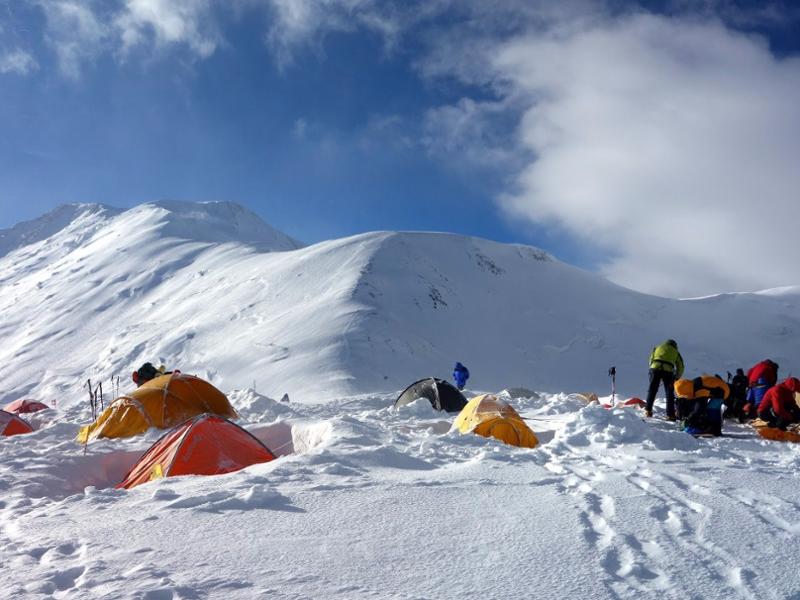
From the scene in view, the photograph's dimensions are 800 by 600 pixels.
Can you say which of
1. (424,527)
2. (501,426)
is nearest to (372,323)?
(501,426)

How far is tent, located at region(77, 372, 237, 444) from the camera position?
37.3ft

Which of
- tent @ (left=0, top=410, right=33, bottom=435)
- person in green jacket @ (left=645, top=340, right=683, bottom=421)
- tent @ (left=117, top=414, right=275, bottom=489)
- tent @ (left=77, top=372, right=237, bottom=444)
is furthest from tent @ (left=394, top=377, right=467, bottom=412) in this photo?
tent @ (left=0, top=410, right=33, bottom=435)

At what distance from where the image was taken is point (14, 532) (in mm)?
4809

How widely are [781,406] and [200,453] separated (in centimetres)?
900

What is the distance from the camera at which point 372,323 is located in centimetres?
4072

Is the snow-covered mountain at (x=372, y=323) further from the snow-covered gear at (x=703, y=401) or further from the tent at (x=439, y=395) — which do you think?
the snow-covered gear at (x=703, y=401)

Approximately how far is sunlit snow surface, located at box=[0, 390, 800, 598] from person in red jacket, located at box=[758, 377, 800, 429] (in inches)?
Answer: 84.8

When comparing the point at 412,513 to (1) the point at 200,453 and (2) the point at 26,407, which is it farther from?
(2) the point at 26,407

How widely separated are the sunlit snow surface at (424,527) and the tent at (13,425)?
24.2 ft

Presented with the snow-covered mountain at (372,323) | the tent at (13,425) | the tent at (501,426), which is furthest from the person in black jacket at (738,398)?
the snow-covered mountain at (372,323)

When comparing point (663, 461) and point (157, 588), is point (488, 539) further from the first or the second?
point (663, 461)

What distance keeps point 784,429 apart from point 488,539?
7.63 m

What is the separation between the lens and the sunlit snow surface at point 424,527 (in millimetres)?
3674

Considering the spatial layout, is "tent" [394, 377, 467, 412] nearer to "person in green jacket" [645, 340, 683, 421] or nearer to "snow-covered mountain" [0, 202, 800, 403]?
"person in green jacket" [645, 340, 683, 421]
